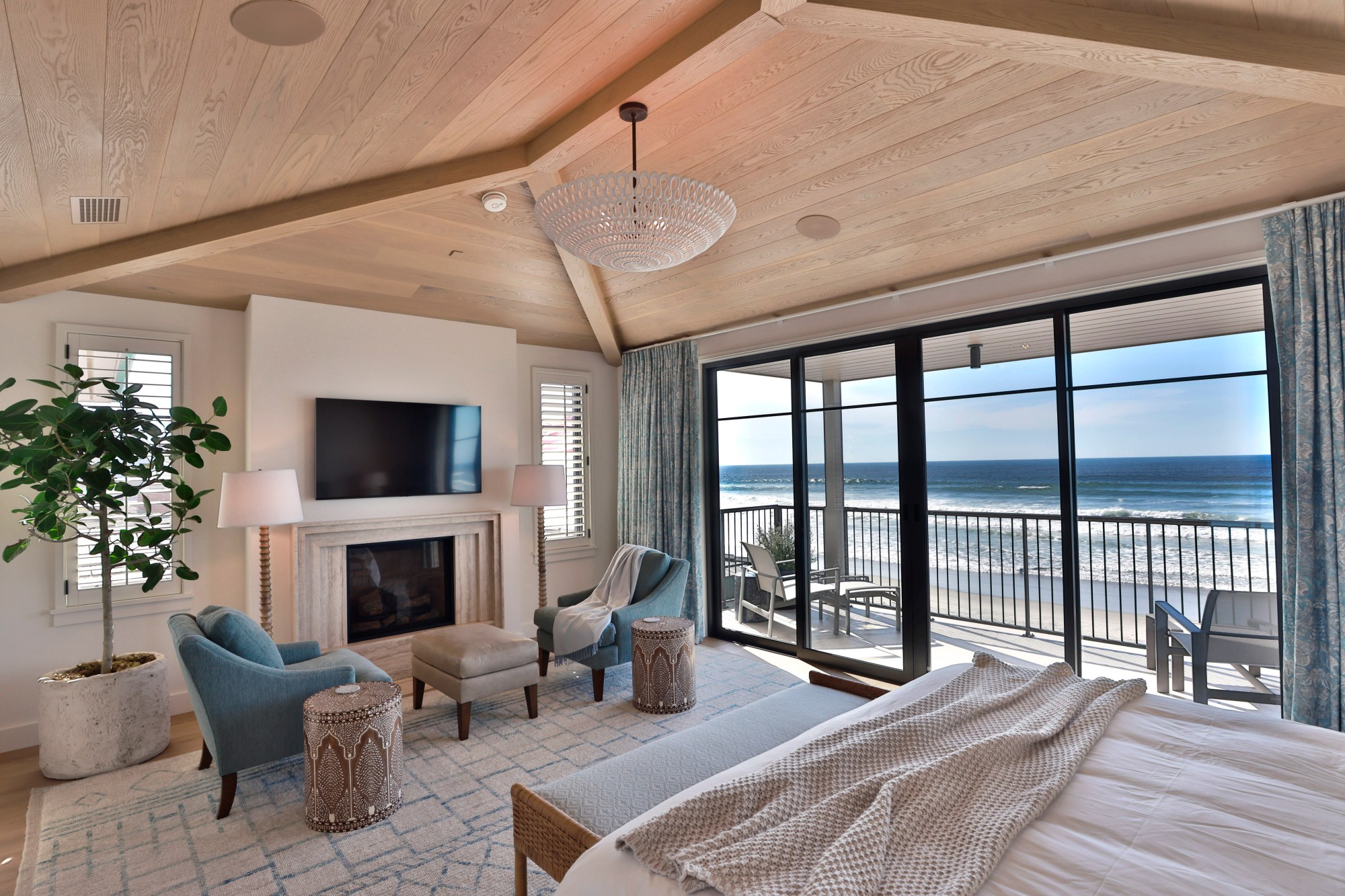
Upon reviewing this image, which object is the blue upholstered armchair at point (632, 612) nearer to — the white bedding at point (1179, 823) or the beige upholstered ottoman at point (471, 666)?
the beige upholstered ottoman at point (471, 666)

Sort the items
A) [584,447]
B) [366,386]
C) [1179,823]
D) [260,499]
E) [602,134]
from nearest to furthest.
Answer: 1. [1179,823]
2. [602,134]
3. [260,499]
4. [366,386]
5. [584,447]

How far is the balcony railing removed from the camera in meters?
3.29

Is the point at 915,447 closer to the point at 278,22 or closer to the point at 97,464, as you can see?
the point at 278,22

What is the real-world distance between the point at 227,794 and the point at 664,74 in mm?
3503

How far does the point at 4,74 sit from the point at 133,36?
404 mm

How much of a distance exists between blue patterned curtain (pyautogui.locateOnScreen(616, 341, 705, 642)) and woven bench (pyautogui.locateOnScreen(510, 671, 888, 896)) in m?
2.94

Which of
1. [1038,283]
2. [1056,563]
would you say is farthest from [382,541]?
[1038,283]

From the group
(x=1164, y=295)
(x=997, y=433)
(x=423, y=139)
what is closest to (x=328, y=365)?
(x=423, y=139)

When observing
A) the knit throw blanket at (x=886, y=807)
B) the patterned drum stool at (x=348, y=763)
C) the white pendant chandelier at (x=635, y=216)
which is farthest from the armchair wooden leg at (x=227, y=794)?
the white pendant chandelier at (x=635, y=216)

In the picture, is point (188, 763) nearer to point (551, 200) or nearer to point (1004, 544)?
point (551, 200)

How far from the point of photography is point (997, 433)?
13.2 ft

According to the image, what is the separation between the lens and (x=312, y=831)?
2.75 m

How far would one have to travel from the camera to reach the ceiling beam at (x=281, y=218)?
323 cm

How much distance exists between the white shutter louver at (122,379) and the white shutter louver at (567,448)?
2648mm
